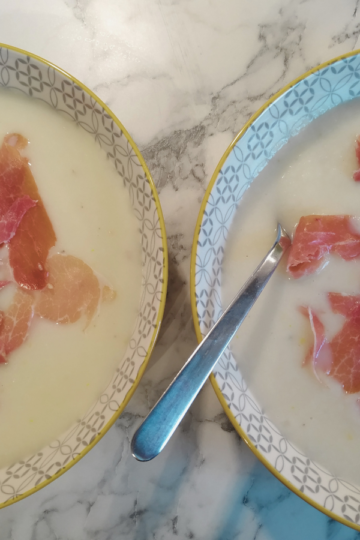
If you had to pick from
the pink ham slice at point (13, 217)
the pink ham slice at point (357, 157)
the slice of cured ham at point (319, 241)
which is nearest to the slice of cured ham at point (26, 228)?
the pink ham slice at point (13, 217)

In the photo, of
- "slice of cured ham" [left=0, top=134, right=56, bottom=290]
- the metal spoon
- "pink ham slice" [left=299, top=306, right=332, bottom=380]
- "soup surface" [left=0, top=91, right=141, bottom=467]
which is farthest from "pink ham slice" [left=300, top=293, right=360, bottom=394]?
"slice of cured ham" [left=0, top=134, right=56, bottom=290]

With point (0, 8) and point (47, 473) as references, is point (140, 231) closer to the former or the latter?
point (47, 473)

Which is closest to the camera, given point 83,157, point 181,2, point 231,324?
point 231,324

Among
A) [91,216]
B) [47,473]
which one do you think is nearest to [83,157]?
[91,216]

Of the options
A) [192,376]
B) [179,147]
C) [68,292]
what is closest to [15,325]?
[68,292]

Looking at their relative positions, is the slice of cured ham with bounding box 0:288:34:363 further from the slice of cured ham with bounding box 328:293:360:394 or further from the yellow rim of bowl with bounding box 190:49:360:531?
the slice of cured ham with bounding box 328:293:360:394

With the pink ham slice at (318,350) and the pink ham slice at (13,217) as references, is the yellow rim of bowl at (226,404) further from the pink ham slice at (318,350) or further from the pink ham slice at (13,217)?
the pink ham slice at (13,217)

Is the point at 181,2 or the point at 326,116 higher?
the point at 181,2
